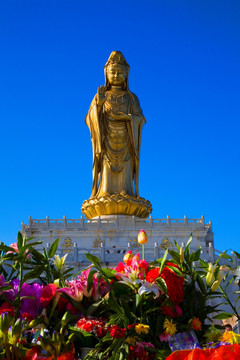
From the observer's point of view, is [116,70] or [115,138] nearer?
[115,138]

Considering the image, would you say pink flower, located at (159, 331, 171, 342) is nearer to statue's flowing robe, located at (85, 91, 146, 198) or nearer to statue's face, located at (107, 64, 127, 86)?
statue's flowing robe, located at (85, 91, 146, 198)

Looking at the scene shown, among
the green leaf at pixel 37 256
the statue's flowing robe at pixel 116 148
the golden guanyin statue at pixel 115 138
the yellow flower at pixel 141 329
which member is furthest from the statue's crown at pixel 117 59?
the yellow flower at pixel 141 329

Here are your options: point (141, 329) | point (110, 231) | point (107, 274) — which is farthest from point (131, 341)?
point (110, 231)

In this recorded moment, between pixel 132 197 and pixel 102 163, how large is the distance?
1948 mm

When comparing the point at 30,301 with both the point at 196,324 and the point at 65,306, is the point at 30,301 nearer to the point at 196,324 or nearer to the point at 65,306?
the point at 65,306

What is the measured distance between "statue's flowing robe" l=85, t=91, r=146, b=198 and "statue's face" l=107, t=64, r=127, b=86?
607 mm

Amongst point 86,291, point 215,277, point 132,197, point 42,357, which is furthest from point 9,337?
point 132,197

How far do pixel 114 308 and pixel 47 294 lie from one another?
271mm

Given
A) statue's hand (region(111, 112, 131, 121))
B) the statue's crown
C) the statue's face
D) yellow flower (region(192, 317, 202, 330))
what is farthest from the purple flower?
the statue's crown

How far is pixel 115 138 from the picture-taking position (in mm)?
19312

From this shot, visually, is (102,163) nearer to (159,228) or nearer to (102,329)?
(159,228)

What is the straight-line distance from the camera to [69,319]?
1708mm

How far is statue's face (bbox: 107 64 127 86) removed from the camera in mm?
19594

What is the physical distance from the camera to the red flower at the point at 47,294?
1.79m
